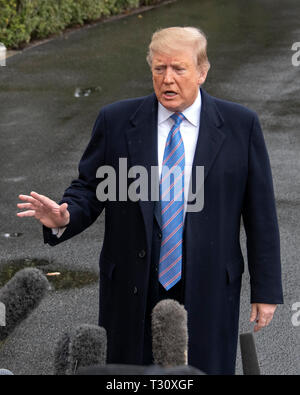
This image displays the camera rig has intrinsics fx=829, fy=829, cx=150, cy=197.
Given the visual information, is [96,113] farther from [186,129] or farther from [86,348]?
[86,348]

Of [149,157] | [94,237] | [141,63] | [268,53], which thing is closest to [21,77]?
[141,63]

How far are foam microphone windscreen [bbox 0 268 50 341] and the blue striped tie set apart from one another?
169 cm

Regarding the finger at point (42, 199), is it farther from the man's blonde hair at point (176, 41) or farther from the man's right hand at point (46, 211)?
the man's blonde hair at point (176, 41)

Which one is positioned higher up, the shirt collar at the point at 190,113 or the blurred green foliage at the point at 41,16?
the blurred green foliage at the point at 41,16

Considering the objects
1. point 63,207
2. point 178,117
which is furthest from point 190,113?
point 63,207

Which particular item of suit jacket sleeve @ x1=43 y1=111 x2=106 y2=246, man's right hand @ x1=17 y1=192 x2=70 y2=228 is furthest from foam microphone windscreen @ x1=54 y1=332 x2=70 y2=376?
suit jacket sleeve @ x1=43 y1=111 x2=106 y2=246

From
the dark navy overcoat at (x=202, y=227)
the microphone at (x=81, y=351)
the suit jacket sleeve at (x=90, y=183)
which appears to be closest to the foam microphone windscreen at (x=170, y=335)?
the microphone at (x=81, y=351)

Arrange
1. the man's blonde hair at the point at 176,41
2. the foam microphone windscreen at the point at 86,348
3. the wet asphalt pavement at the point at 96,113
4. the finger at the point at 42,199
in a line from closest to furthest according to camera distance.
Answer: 1. the foam microphone windscreen at the point at 86,348
2. the finger at the point at 42,199
3. the man's blonde hair at the point at 176,41
4. the wet asphalt pavement at the point at 96,113

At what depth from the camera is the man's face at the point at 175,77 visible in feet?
10.8

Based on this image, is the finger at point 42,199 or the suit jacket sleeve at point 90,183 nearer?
the finger at point 42,199

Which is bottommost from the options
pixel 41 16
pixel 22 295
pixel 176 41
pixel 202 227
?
pixel 22 295

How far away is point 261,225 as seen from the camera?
3.60m

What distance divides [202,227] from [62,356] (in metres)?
1.94

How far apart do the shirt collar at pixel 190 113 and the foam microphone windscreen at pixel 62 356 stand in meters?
2.04
